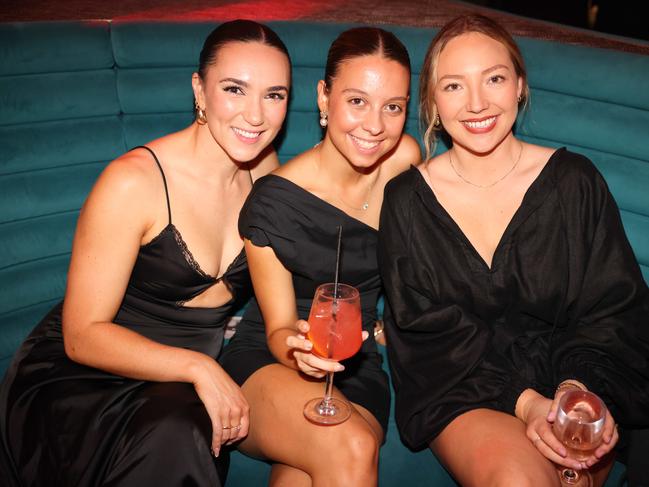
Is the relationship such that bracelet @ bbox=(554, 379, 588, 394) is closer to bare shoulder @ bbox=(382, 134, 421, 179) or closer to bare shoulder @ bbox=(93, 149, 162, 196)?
bare shoulder @ bbox=(382, 134, 421, 179)

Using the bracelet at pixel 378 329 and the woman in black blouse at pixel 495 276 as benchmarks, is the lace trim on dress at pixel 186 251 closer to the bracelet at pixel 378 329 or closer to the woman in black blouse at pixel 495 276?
the woman in black blouse at pixel 495 276

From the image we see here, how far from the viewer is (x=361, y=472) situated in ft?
6.98

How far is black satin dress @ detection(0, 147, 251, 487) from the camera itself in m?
2.15

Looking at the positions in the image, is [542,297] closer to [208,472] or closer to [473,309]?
[473,309]

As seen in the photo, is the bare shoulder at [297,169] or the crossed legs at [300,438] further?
the bare shoulder at [297,169]

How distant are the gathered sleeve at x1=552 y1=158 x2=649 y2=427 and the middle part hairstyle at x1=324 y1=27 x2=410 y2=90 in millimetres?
693

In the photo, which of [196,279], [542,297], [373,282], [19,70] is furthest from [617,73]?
[19,70]

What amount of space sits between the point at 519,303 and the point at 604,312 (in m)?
0.26

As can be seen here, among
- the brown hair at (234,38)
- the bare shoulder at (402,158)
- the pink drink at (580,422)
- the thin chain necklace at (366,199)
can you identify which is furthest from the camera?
the bare shoulder at (402,158)

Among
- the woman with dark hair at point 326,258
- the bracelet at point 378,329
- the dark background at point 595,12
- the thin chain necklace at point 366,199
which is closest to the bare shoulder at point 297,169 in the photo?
the woman with dark hair at point 326,258

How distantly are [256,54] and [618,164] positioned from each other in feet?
4.42

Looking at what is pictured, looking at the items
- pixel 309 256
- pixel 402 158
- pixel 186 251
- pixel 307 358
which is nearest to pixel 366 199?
pixel 402 158

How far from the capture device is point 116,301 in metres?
2.37

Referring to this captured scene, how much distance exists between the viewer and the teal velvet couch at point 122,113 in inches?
108
